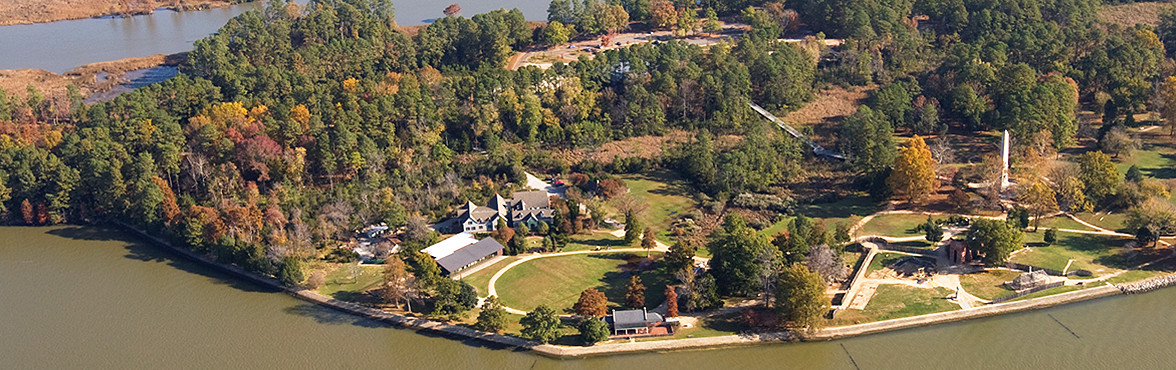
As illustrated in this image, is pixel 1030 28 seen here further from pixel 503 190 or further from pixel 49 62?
pixel 49 62

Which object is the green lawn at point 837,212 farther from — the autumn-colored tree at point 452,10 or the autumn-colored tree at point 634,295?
the autumn-colored tree at point 452,10

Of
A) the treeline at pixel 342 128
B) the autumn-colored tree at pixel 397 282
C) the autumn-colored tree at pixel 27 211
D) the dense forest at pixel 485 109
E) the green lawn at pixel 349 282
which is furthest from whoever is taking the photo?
the autumn-colored tree at pixel 27 211

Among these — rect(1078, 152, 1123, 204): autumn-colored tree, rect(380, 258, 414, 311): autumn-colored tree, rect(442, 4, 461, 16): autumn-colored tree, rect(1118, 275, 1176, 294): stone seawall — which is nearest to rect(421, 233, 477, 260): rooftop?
rect(380, 258, 414, 311): autumn-colored tree

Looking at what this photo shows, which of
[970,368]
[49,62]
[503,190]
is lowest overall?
[970,368]

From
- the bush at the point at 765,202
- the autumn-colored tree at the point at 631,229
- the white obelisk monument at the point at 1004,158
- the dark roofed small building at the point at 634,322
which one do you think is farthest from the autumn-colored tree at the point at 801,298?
the white obelisk monument at the point at 1004,158

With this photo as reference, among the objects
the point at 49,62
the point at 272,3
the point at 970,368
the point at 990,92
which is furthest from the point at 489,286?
the point at 49,62

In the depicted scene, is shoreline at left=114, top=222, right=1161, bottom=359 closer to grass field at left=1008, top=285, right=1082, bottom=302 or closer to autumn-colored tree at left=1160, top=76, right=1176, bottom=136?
grass field at left=1008, top=285, right=1082, bottom=302
